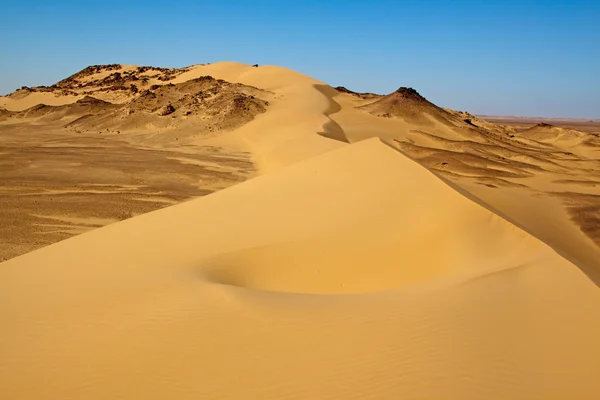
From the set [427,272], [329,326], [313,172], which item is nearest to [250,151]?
[313,172]

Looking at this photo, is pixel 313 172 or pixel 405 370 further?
pixel 313 172

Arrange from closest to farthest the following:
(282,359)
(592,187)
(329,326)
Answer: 1. (282,359)
2. (329,326)
3. (592,187)

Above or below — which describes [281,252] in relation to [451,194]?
below

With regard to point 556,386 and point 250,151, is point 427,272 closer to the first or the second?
point 556,386

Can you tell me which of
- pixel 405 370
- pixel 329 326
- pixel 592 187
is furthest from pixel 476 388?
pixel 592 187

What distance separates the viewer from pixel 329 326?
15.0 feet

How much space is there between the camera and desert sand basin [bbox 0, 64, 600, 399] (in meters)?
3.89

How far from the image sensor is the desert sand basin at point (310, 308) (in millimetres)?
3891

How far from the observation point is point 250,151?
25.4 metres

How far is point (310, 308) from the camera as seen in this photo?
4.97m

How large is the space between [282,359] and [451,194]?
5441 mm

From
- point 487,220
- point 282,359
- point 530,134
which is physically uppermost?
point 530,134

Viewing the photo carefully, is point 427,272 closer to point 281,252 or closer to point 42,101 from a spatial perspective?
point 281,252

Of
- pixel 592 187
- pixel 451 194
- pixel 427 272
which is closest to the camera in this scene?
pixel 427 272
